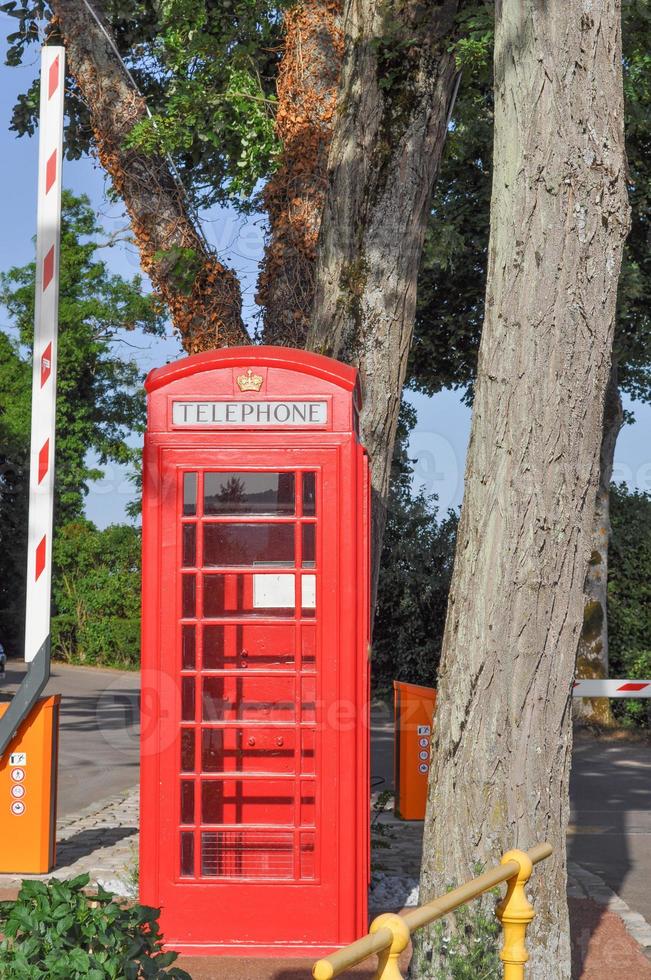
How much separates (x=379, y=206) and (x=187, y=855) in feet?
12.9

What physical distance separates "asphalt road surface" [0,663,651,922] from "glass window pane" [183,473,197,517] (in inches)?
139

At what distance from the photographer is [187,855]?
5664mm

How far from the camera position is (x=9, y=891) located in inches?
277

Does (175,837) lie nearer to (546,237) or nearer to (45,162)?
(546,237)

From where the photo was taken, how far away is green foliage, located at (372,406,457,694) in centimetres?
1842

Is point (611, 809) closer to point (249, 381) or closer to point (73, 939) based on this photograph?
point (249, 381)

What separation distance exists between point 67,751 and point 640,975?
33.1 ft

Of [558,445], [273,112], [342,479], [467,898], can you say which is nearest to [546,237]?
[558,445]

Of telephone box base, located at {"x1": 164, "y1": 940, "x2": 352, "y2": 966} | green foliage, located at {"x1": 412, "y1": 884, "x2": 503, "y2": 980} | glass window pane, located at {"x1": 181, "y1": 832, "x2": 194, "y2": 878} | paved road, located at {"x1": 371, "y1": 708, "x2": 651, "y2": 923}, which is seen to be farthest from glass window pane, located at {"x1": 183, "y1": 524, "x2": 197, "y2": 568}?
paved road, located at {"x1": 371, "y1": 708, "x2": 651, "y2": 923}

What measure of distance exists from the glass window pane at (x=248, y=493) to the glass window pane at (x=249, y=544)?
8 centimetres

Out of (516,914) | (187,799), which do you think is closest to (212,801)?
(187,799)

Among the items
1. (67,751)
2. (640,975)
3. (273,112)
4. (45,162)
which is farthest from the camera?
(67,751)

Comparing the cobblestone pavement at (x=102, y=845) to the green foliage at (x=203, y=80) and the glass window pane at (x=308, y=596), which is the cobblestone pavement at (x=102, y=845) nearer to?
the glass window pane at (x=308, y=596)

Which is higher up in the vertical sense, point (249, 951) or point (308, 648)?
point (308, 648)
